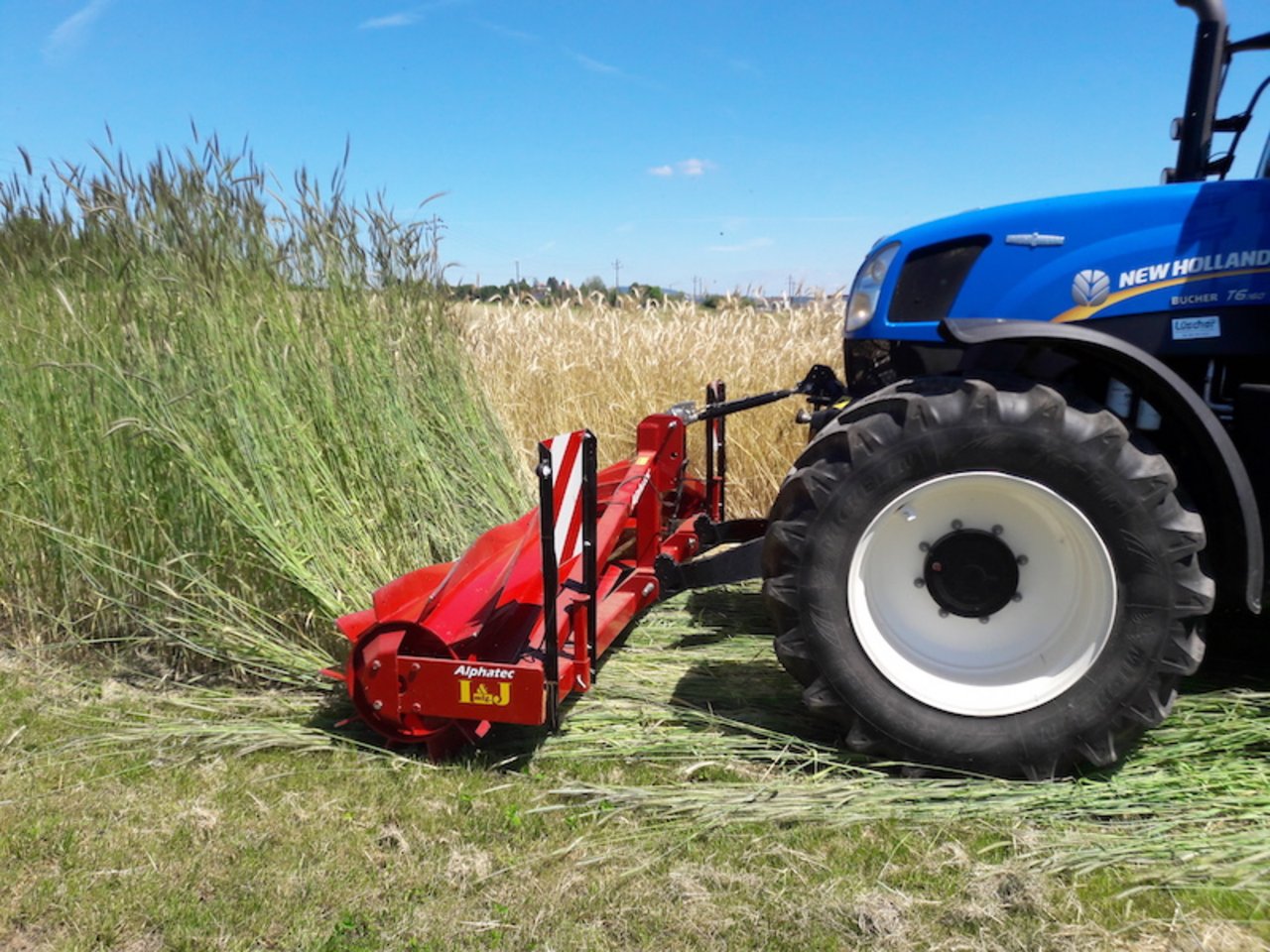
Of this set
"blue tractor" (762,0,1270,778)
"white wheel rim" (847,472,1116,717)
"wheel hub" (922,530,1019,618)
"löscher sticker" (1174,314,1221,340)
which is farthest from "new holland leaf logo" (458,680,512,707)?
"löscher sticker" (1174,314,1221,340)

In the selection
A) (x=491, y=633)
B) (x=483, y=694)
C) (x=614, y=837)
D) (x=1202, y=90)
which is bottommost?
(x=614, y=837)

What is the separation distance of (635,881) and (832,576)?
0.97 meters

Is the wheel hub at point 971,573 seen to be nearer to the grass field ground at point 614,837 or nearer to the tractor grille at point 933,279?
the grass field ground at point 614,837

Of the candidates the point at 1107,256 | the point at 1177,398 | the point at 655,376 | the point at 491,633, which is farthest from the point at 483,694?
the point at 655,376

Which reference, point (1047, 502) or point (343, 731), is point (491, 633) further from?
point (1047, 502)

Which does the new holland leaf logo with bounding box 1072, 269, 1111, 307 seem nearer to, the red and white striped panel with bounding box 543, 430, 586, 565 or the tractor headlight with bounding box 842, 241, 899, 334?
the tractor headlight with bounding box 842, 241, 899, 334

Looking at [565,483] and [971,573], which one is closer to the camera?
[971,573]

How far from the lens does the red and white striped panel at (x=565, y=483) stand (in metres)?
2.81

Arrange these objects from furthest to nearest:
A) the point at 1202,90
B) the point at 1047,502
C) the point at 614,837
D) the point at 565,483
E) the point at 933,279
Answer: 1. the point at 1202,90
2. the point at 933,279
3. the point at 565,483
4. the point at 1047,502
5. the point at 614,837

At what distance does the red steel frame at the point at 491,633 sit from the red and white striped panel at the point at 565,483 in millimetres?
21

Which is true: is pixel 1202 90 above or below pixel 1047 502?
above

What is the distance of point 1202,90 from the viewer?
10.1ft

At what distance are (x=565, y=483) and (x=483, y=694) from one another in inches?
27.0

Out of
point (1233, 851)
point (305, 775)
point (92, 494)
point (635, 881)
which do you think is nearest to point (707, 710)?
point (635, 881)
